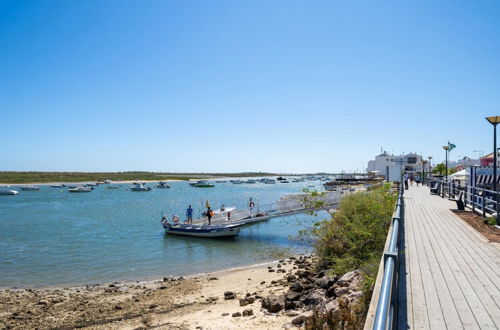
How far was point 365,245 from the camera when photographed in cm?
1082

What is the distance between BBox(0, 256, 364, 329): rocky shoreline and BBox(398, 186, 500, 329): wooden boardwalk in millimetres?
1233

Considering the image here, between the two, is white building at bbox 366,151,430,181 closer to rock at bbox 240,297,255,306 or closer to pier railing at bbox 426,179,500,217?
pier railing at bbox 426,179,500,217

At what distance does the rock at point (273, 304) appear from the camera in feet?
31.9

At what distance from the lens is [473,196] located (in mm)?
14945

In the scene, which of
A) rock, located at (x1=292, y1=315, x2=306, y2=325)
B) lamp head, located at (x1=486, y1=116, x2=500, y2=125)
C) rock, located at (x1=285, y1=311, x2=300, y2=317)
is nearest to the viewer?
rock, located at (x1=292, y1=315, x2=306, y2=325)

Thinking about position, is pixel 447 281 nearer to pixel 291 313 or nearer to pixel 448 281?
pixel 448 281

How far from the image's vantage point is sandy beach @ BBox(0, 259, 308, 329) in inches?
399

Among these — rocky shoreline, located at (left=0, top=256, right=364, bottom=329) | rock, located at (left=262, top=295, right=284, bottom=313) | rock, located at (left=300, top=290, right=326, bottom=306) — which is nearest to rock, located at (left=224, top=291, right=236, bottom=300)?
rocky shoreline, located at (left=0, top=256, right=364, bottom=329)

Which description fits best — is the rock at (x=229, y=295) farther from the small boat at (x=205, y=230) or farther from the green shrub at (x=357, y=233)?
the small boat at (x=205, y=230)

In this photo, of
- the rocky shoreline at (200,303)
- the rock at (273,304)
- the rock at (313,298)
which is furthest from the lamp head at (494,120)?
the rock at (273,304)

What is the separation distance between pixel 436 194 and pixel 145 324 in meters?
22.2

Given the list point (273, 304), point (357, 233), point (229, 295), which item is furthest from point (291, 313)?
point (229, 295)

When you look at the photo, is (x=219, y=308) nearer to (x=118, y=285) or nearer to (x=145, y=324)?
(x=145, y=324)

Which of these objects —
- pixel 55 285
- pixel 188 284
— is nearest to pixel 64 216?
pixel 55 285
